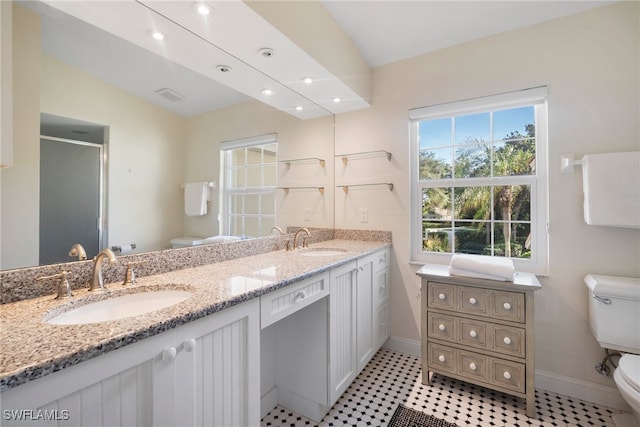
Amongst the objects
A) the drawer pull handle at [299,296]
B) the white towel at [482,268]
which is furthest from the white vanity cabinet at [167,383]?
the white towel at [482,268]

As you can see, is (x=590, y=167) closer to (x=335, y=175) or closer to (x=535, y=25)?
(x=535, y=25)

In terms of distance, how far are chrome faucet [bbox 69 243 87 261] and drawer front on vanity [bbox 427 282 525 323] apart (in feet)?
6.22

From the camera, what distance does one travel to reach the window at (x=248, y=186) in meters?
1.68

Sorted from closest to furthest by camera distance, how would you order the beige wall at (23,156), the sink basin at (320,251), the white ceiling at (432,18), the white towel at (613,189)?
the beige wall at (23,156)
the white towel at (613,189)
the white ceiling at (432,18)
the sink basin at (320,251)

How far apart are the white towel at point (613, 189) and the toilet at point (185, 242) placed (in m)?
2.25

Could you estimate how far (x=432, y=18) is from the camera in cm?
195

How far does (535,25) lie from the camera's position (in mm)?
1930

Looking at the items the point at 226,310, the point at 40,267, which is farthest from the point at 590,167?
the point at 40,267

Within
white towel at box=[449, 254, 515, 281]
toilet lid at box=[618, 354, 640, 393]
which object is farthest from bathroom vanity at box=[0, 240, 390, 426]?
toilet lid at box=[618, 354, 640, 393]

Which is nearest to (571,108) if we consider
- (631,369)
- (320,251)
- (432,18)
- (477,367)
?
(432,18)

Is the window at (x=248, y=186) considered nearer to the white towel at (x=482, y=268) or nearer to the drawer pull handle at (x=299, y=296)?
the drawer pull handle at (x=299, y=296)

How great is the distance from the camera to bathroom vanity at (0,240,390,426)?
62cm

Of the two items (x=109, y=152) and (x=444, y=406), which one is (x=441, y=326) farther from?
(x=109, y=152)

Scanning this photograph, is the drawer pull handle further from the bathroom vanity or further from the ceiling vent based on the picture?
the ceiling vent
